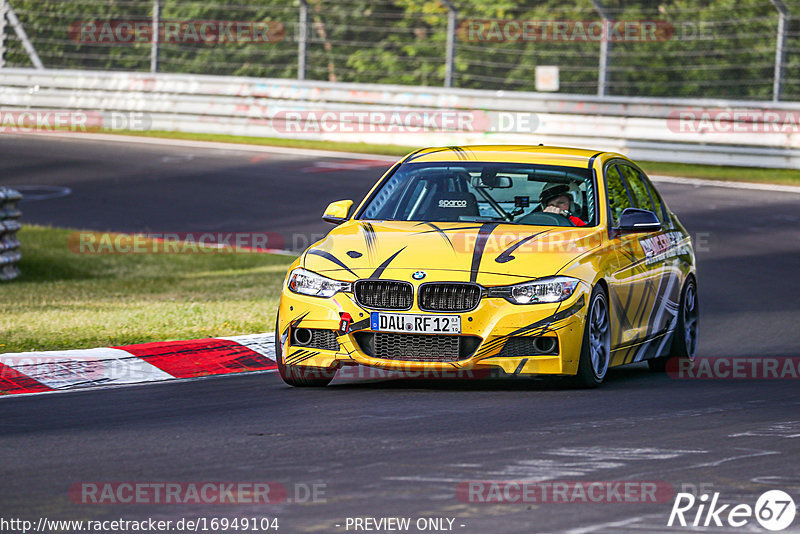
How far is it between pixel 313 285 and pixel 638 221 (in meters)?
2.25

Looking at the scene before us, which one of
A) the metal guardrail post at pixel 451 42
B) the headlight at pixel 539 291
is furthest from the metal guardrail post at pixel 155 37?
the headlight at pixel 539 291

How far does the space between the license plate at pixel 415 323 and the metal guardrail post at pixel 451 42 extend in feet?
62.8

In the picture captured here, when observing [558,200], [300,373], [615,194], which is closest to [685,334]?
[615,194]

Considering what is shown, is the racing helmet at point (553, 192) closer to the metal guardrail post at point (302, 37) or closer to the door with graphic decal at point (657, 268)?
the door with graphic decal at point (657, 268)

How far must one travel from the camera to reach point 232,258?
17.7m

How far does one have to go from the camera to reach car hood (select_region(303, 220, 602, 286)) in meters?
8.54

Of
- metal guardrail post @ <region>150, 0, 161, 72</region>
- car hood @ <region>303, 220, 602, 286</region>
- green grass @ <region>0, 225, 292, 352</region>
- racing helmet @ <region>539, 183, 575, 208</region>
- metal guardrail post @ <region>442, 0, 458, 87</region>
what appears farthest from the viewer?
metal guardrail post @ <region>150, 0, 161, 72</region>

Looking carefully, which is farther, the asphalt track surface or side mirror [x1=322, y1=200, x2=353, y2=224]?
side mirror [x1=322, y1=200, x2=353, y2=224]

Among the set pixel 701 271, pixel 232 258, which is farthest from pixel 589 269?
pixel 232 258

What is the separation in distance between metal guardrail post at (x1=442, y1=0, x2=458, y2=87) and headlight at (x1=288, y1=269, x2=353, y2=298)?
1875cm

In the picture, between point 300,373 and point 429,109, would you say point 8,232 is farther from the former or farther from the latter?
point 429,109

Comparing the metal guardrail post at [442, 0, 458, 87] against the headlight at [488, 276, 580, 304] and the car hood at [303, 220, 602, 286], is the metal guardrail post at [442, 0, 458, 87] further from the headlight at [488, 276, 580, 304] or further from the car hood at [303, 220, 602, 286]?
the headlight at [488, 276, 580, 304]

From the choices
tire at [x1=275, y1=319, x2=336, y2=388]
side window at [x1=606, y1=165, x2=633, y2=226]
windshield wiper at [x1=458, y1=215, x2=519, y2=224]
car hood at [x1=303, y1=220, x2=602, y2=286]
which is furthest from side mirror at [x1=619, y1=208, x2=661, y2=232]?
tire at [x1=275, y1=319, x2=336, y2=388]

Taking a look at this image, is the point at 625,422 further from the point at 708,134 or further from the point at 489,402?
the point at 708,134
